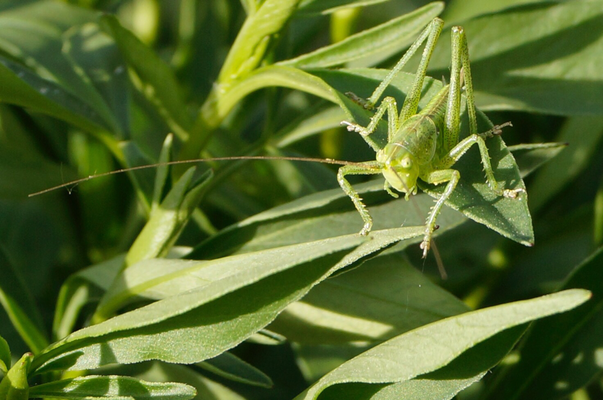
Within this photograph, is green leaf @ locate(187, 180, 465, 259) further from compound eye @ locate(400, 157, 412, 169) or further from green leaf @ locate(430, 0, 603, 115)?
green leaf @ locate(430, 0, 603, 115)

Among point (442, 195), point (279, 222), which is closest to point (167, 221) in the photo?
point (279, 222)

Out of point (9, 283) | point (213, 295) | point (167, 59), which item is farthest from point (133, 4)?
point (213, 295)

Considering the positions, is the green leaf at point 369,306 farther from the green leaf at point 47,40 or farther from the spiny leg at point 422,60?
the green leaf at point 47,40

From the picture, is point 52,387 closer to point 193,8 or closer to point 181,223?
point 181,223

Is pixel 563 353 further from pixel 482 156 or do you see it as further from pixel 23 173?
pixel 23 173

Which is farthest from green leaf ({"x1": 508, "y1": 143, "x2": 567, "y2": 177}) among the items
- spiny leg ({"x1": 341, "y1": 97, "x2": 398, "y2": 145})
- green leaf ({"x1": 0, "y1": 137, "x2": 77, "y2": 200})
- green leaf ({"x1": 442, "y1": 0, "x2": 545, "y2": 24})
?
green leaf ({"x1": 0, "y1": 137, "x2": 77, "y2": 200})
